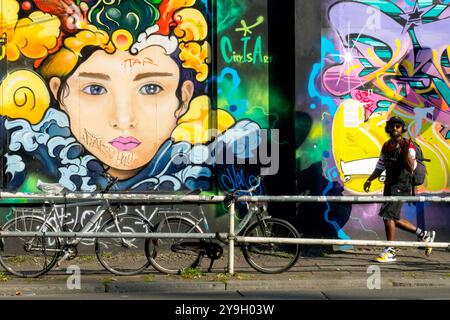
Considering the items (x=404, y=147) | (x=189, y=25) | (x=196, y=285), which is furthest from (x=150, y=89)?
(x=404, y=147)

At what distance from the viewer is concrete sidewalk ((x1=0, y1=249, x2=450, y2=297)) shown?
760cm

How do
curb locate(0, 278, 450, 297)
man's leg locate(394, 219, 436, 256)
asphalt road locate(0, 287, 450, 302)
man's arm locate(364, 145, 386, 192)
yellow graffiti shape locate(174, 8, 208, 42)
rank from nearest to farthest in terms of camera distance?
asphalt road locate(0, 287, 450, 302), curb locate(0, 278, 450, 297), man's leg locate(394, 219, 436, 256), man's arm locate(364, 145, 386, 192), yellow graffiti shape locate(174, 8, 208, 42)

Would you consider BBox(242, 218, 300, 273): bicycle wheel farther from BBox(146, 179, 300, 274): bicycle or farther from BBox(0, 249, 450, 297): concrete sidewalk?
BBox(0, 249, 450, 297): concrete sidewalk

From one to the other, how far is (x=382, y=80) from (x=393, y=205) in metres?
2.07

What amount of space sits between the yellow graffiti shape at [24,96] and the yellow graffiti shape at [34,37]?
0.29 m

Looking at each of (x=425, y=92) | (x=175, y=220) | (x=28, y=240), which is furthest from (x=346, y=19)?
(x=28, y=240)

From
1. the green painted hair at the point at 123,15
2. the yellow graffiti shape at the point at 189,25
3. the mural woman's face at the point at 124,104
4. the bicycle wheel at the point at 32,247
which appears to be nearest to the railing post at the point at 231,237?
the bicycle wheel at the point at 32,247

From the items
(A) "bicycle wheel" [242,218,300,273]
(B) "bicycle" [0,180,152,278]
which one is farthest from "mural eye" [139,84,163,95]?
(A) "bicycle wheel" [242,218,300,273]

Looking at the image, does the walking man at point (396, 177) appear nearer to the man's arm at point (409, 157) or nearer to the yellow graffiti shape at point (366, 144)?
the man's arm at point (409, 157)

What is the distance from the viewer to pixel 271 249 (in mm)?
8094

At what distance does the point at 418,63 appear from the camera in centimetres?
988

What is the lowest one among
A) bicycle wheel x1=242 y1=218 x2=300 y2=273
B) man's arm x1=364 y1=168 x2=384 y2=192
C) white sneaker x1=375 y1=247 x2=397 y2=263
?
white sneaker x1=375 y1=247 x2=397 y2=263

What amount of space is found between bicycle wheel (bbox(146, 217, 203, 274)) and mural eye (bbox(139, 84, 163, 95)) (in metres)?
2.50

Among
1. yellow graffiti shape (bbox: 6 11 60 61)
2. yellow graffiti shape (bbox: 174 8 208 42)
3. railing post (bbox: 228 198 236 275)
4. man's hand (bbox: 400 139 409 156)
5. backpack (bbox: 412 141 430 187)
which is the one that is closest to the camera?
railing post (bbox: 228 198 236 275)
